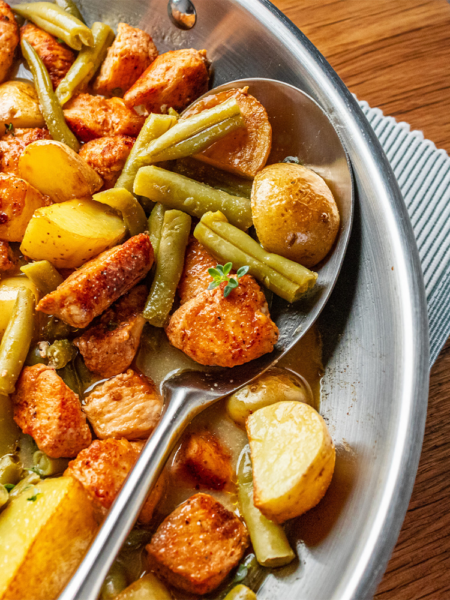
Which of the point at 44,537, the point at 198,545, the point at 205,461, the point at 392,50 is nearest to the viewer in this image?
the point at 44,537

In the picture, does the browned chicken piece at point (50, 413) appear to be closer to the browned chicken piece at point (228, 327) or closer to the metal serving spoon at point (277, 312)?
the metal serving spoon at point (277, 312)

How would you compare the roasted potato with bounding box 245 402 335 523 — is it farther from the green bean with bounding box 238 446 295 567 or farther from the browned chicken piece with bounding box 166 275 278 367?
the browned chicken piece with bounding box 166 275 278 367

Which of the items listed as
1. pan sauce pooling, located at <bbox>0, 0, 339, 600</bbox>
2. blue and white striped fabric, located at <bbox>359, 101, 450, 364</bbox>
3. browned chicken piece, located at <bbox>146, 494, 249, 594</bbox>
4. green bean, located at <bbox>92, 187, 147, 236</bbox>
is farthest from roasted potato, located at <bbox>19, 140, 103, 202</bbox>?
blue and white striped fabric, located at <bbox>359, 101, 450, 364</bbox>

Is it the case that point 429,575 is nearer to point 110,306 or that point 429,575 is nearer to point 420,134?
point 110,306

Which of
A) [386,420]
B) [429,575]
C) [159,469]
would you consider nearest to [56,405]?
[159,469]

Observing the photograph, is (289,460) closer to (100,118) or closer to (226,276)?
(226,276)

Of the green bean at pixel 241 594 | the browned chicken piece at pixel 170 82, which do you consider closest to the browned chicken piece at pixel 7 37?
the browned chicken piece at pixel 170 82

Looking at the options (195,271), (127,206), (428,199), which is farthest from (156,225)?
(428,199)

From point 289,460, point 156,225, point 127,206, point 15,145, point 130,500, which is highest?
point 15,145
